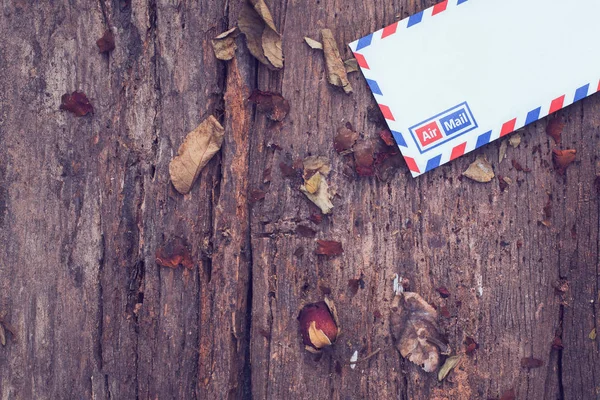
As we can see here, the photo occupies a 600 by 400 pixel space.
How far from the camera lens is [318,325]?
138 cm

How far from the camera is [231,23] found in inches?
54.4

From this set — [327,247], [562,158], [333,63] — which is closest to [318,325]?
[327,247]

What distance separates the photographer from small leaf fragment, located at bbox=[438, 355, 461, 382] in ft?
4.58

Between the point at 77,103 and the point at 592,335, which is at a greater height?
the point at 77,103

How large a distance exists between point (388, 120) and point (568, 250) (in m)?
0.71

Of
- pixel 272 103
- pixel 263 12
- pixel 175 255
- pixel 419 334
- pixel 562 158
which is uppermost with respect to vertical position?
pixel 263 12

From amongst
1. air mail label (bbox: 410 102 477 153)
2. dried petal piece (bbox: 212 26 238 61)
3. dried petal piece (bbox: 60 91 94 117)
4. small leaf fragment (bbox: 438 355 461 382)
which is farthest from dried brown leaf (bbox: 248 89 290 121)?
small leaf fragment (bbox: 438 355 461 382)

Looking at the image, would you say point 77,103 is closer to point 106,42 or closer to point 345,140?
point 106,42

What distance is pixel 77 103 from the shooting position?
4.64 ft

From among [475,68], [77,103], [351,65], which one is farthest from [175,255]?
[475,68]

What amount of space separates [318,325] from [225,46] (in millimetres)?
903

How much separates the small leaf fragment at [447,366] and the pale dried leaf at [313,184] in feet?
2.22

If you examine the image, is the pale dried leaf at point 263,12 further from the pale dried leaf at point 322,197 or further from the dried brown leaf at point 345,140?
the pale dried leaf at point 322,197

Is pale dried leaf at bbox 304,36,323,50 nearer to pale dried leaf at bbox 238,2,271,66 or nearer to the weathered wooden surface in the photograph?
the weathered wooden surface
